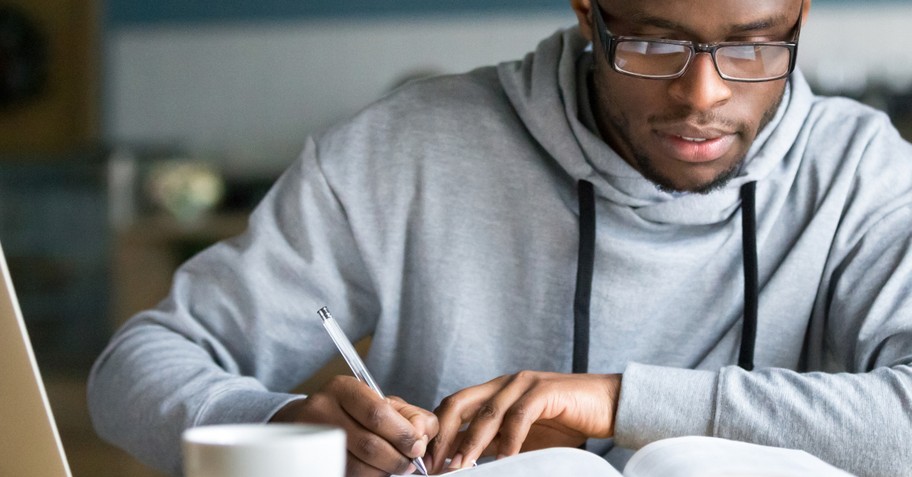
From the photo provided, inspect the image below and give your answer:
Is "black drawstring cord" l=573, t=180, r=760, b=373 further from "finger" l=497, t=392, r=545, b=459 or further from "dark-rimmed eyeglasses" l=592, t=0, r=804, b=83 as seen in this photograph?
"finger" l=497, t=392, r=545, b=459

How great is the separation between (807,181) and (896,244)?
0.43 ft

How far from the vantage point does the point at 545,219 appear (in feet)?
4.24

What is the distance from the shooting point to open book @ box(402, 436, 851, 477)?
697 mm

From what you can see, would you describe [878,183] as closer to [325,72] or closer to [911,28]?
[911,28]

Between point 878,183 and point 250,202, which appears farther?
point 250,202

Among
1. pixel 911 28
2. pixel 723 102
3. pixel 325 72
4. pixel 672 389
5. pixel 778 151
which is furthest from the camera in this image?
pixel 325 72

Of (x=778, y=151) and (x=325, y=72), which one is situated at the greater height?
(x=778, y=151)

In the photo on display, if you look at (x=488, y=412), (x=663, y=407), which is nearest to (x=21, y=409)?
(x=488, y=412)

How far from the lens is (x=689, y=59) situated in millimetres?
1107

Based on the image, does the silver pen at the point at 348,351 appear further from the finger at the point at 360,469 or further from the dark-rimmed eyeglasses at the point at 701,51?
the dark-rimmed eyeglasses at the point at 701,51

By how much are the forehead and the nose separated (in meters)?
0.03

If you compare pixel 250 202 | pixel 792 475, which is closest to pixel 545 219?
pixel 792 475

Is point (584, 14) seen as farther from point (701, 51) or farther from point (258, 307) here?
point (258, 307)

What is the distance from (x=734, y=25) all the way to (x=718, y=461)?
52 cm
